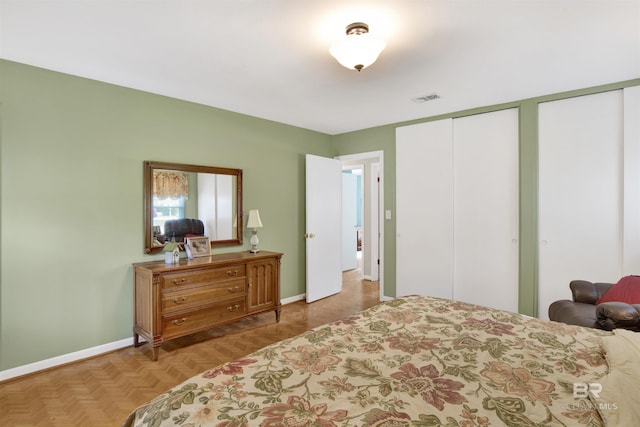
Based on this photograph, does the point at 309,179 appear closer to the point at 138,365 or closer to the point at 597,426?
the point at 138,365

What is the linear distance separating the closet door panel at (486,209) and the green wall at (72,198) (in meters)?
3.19

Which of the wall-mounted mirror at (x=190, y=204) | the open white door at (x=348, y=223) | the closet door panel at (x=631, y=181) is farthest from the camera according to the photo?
the open white door at (x=348, y=223)

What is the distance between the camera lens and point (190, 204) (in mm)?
3527

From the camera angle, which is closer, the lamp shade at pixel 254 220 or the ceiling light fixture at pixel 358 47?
the ceiling light fixture at pixel 358 47

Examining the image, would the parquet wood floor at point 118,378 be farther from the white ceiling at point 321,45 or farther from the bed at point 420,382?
the white ceiling at point 321,45

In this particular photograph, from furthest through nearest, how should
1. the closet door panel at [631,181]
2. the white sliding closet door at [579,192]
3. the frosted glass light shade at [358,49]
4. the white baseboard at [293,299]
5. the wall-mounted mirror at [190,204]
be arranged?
the white baseboard at [293,299] → the wall-mounted mirror at [190,204] → the white sliding closet door at [579,192] → the closet door panel at [631,181] → the frosted glass light shade at [358,49]

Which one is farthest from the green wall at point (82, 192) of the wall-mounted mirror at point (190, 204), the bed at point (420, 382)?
the bed at point (420, 382)

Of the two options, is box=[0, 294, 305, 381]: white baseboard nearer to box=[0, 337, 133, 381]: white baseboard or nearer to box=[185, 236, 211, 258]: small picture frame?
box=[0, 337, 133, 381]: white baseboard

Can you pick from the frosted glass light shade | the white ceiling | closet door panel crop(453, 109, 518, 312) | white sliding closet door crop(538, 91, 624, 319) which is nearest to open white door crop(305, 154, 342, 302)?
the white ceiling

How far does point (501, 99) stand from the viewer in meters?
3.57

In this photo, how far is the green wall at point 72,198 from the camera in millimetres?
2574

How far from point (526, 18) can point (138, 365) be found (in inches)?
154

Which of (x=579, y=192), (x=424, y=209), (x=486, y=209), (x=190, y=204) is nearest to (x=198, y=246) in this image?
(x=190, y=204)

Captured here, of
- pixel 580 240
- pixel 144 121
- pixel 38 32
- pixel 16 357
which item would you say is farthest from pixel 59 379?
pixel 580 240
